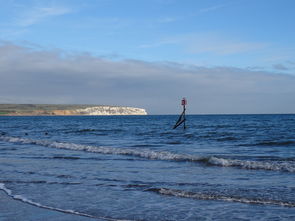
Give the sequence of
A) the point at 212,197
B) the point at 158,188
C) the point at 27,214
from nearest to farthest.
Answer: the point at 27,214
the point at 212,197
the point at 158,188

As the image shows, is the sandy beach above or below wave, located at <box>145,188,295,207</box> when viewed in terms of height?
below

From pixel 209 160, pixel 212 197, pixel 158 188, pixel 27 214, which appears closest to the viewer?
pixel 27 214

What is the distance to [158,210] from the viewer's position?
33.1 ft

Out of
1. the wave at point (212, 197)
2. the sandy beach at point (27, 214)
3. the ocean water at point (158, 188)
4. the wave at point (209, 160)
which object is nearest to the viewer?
the sandy beach at point (27, 214)

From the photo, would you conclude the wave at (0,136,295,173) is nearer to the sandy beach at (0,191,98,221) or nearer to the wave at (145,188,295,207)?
the wave at (145,188,295,207)

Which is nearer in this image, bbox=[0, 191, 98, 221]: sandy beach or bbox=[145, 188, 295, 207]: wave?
bbox=[0, 191, 98, 221]: sandy beach

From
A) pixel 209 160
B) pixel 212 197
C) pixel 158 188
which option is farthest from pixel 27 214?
pixel 209 160

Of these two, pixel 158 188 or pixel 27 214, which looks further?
pixel 158 188

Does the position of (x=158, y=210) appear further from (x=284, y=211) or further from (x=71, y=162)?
(x=71, y=162)

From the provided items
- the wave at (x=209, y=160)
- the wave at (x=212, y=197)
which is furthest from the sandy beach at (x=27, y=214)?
the wave at (x=209, y=160)

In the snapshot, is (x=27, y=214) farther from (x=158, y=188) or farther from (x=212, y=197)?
(x=212, y=197)

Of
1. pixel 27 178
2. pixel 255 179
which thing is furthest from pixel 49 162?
pixel 255 179

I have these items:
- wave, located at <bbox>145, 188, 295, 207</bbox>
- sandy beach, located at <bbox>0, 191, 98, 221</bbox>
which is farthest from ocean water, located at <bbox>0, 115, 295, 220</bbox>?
sandy beach, located at <bbox>0, 191, 98, 221</bbox>

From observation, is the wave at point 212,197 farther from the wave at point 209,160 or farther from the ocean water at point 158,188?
the wave at point 209,160
